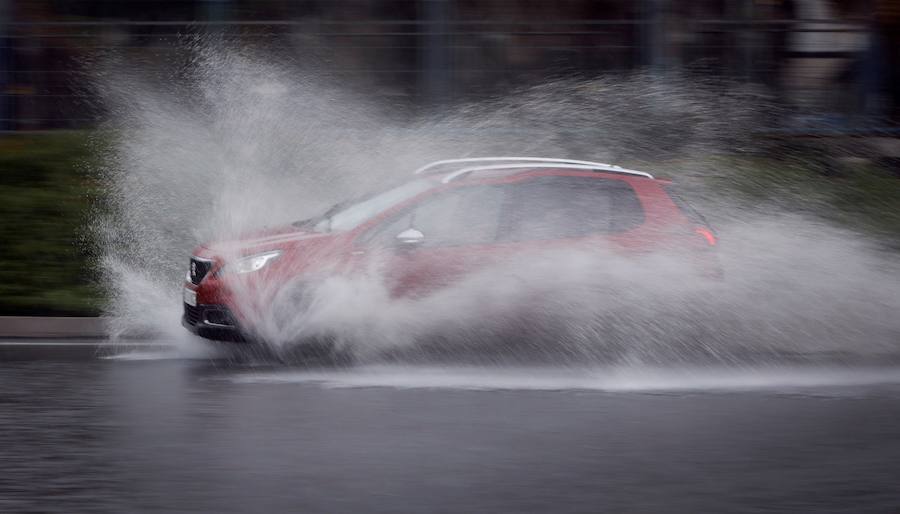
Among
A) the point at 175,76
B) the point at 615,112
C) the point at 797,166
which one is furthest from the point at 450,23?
the point at 797,166

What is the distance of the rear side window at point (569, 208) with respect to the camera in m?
8.91

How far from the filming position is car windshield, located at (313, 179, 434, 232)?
898 cm

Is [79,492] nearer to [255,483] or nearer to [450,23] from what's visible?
[255,483]

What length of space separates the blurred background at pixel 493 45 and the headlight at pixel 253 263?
4.80 meters

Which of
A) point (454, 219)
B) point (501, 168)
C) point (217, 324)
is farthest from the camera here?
point (501, 168)

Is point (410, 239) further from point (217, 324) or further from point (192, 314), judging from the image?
point (192, 314)

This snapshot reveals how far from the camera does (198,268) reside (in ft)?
28.9

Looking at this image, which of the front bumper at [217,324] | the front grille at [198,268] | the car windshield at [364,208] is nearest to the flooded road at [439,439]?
the front bumper at [217,324]

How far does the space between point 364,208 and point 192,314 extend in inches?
61.0

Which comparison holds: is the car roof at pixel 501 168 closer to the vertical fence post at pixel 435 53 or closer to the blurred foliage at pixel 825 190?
the blurred foliage at pixel 825 190

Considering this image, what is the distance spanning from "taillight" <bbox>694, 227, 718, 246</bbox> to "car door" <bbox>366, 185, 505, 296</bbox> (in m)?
1.52

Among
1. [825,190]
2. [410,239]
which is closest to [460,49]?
[825,190]

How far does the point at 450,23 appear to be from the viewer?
1379cm

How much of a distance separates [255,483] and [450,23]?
9094 millimetres
